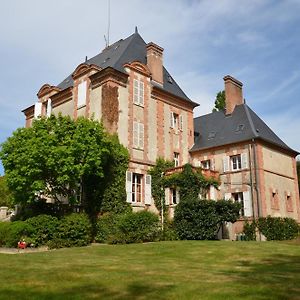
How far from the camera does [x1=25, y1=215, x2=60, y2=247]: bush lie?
16.2 meters

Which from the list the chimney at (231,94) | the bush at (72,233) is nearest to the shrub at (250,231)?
the chimney at (231,94)

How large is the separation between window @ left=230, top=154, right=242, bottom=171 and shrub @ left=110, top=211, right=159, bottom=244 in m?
7.42

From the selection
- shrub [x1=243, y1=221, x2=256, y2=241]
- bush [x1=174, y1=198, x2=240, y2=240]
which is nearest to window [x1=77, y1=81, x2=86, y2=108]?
bush [x1=174, y1=198, x2=240, y2=240]

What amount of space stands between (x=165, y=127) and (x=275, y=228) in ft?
27.8

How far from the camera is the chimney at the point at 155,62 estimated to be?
24.0 m

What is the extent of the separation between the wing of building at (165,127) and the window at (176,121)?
0.03 meters

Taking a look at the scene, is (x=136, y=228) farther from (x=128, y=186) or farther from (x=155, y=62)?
(x=155, y=62)

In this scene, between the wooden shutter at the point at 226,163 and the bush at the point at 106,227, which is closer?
the bush at the point at 106,227

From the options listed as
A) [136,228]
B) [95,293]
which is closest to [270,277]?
[95,293]

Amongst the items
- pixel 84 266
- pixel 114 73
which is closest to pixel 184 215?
pixel 114 73

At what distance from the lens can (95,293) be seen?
19.7 feet

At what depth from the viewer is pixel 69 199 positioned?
17.9 m

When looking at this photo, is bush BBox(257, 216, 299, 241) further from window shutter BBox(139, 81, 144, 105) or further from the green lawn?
the green lawn

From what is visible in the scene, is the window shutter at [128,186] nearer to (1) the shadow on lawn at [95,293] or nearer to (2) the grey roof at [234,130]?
(2) the grey roof at [234,130]
